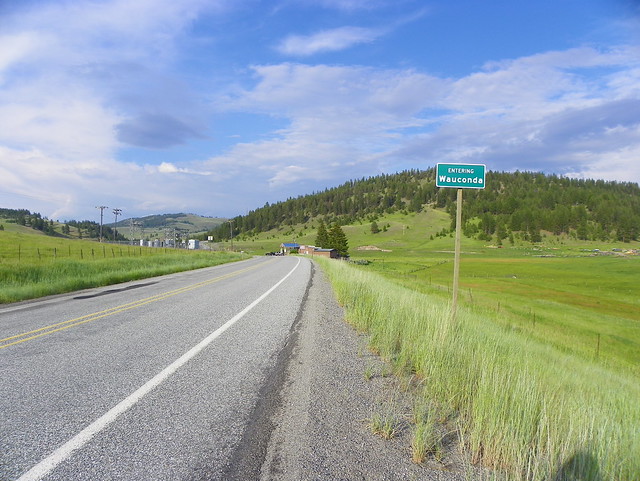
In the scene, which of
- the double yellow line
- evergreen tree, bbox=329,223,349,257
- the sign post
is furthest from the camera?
evergreen tree, bbox=329,223,349,257

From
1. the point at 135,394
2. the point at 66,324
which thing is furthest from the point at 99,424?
the point at 66,324

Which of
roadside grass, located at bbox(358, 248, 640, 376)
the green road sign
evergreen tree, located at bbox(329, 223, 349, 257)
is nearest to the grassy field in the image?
roadside grass, located at bbox(358, 248, 640, 376)

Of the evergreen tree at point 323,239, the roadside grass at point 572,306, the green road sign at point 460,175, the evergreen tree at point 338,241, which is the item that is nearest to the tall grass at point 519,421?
the green road sign at point 460,175

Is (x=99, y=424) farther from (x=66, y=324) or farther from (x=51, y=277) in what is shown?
(x=51, y=277)

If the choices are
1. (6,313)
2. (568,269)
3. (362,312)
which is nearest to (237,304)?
(362,312)

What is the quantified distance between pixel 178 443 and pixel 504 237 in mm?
188744

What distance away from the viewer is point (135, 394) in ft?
14.6

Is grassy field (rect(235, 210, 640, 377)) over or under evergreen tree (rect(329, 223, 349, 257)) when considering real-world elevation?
under

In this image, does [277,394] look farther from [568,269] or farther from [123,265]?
[568,269]

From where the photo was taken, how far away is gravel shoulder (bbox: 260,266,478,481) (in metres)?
2.96

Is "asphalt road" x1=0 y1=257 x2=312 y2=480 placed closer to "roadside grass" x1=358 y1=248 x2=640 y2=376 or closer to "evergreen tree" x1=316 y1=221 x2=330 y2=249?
"roadside grass" x1=358 y1=248 x2=640 y2=376

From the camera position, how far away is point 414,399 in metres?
4.35

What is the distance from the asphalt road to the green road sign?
4.82 m

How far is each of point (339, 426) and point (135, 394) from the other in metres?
2.47
